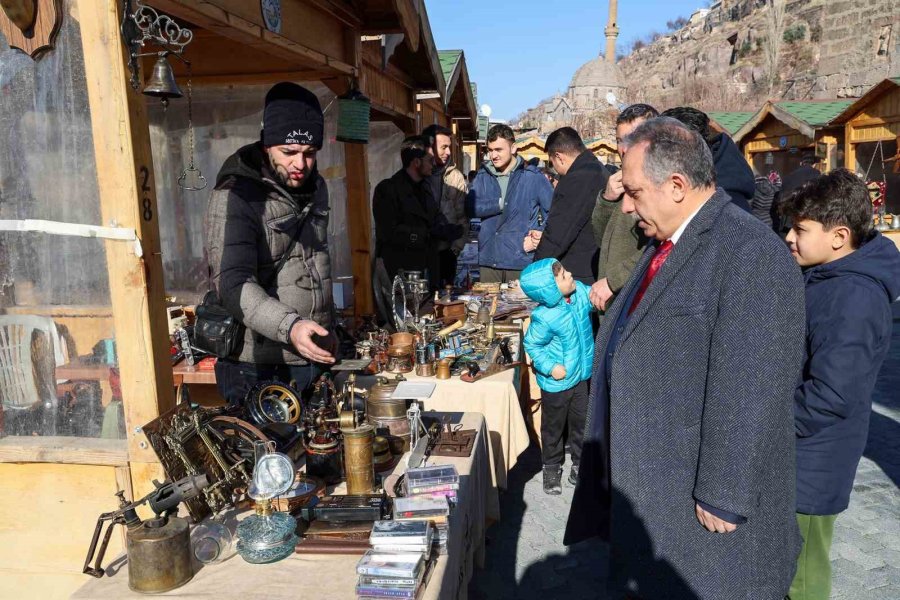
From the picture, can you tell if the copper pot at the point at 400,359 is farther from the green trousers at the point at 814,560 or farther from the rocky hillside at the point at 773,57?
the rocky hillside at the point at 773,57

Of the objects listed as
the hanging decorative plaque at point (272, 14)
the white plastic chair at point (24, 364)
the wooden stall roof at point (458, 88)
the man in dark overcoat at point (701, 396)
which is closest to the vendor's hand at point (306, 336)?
the white plastic chair at point (24, 364)

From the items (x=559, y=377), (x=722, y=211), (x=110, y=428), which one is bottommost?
(x=559, y=377)

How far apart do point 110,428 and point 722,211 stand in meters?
2.37

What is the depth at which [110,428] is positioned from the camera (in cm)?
239

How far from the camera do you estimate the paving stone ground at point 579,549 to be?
3146 millimetres

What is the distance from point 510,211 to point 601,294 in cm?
236

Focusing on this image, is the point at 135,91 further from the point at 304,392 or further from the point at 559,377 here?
the point at 559,377

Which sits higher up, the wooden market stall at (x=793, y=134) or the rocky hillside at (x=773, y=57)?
the rocky hillside at (x=773, y=57)

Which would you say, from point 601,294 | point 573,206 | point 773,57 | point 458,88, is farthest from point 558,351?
point 773,57

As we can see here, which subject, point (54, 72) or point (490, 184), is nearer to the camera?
point (54, 72)

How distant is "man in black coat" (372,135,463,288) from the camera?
17.4 feet

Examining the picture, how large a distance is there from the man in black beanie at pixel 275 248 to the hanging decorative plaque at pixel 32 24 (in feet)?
2.35

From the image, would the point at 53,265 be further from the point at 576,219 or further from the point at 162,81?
the point at 576,219

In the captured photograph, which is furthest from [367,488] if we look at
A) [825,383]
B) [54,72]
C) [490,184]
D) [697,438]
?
[490,184]
